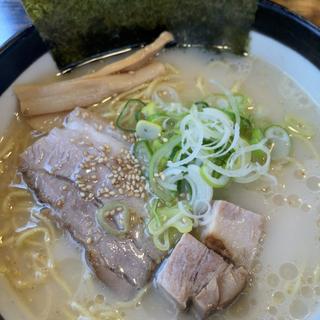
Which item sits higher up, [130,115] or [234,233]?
[130,115]

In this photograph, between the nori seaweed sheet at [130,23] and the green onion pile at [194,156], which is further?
the nori seaweed sheet at [130,23]

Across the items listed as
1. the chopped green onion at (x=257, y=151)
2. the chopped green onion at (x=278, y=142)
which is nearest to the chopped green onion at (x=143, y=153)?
the chopped green onion at (x=257, y=151)

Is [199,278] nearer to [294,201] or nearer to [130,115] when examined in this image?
[294,201]

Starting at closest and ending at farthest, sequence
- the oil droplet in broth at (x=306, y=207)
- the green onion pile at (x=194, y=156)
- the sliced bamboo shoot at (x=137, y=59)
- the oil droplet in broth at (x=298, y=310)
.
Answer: the oil droplet in broth at (x=298, y=310) → the green onion pile at (x=194, y=156) → the oil droplet in broth at (x=306, y=207) → the sliced bamboo shoot at (x=137, y=59)

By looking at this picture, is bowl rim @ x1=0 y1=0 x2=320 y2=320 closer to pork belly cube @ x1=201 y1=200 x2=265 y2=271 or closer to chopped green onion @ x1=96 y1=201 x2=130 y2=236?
chopped green onion @ x1=96 y1=201 x2=130 y2=236

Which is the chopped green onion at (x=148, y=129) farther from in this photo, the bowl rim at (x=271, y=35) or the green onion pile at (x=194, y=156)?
the bowl rim at (x=271, y=35)

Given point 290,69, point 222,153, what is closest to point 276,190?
point 222,153

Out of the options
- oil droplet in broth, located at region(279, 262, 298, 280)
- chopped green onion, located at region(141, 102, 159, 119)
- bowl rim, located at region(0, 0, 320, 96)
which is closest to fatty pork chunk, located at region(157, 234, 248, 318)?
oil droplet in broth, located at region(279, 262, 298, 280)

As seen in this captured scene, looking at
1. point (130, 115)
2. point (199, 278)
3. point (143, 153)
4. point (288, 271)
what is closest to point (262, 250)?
Answer: point (288, 271)
